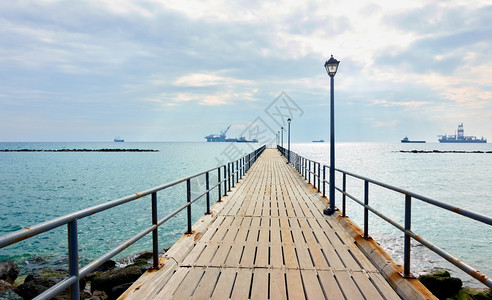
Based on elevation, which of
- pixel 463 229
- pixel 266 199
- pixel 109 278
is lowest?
pixel 463 229

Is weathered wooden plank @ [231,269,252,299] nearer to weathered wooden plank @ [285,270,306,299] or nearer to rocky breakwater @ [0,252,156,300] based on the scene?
weathered wooden plank @ [285,270,306,299]

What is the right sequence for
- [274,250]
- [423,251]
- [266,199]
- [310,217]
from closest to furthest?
[274,250] < [310,217] < [266,199] < [423,251]

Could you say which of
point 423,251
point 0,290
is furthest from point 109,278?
point 423,251

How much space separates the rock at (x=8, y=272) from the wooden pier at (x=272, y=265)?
8.20 m

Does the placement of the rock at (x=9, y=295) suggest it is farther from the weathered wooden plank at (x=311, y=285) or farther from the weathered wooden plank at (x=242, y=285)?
the weathered wooden plank at (x=311, y=285)

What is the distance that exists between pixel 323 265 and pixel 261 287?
1.12m

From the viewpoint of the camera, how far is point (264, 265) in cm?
436

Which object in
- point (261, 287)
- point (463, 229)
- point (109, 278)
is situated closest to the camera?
point (261, 287)

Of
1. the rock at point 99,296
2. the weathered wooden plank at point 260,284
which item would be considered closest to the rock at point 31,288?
the rock at point 99,296

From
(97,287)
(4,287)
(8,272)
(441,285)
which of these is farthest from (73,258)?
(8,272)

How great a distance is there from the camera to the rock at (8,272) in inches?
416

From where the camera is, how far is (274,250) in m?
5.02

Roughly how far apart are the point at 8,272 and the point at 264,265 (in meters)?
10.7

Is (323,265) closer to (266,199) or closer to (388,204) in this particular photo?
(266,199)
